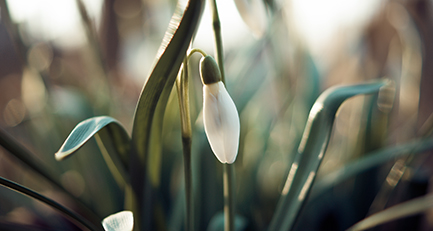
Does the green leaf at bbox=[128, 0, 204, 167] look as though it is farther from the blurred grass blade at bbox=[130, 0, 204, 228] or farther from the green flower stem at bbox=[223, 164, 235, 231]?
the green flower stem at bbox=[223, 164, 235, 231]

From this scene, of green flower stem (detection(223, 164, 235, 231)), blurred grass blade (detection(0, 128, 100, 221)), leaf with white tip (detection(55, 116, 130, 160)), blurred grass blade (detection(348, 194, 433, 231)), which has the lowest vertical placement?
blurred grass blade (detection(348, 194, 433, 231))

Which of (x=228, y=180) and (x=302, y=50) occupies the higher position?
(x=302, y=50)

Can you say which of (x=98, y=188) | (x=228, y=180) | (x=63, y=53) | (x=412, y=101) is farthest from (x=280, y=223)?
(x=63, y=53)

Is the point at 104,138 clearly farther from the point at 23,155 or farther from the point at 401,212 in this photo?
the point at 401,212

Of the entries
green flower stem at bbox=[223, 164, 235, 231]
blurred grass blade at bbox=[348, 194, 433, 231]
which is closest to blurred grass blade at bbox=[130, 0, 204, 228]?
green flower stem at bbox=[223, 164, 235, 231]

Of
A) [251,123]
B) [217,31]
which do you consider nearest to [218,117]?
[217,31]

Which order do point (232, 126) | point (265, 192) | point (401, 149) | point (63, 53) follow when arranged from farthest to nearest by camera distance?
point (63, 53)
point (265, 192)
point (401, 149)
point (232, 126)

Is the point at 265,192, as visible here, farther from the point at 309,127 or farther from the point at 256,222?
the point at 309,127
